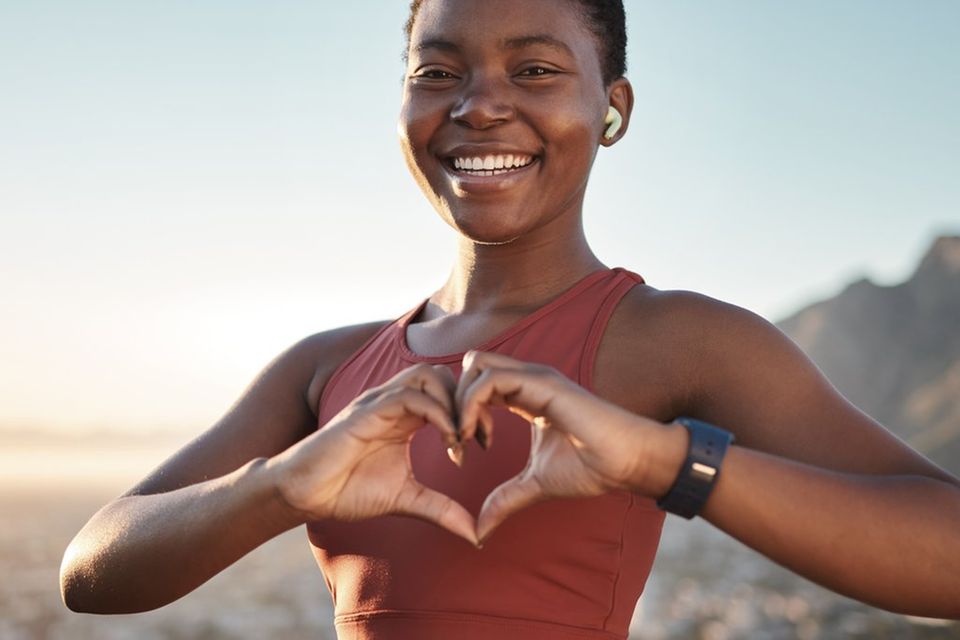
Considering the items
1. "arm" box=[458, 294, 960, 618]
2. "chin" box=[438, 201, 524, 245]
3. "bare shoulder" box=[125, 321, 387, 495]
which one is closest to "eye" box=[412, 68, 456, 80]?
"chin" box=[438, 201, 524, 245]

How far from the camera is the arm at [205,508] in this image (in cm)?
245

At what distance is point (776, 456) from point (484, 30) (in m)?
1.25

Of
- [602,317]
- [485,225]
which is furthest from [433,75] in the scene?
[602,317]

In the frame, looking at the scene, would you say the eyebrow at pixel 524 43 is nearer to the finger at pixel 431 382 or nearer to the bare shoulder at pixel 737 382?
the bare shoulder at pixel 737 382

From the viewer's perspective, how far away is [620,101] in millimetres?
3080

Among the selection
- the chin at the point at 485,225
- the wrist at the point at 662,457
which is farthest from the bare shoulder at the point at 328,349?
the wrist at the point at 662,457

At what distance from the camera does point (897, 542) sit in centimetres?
225

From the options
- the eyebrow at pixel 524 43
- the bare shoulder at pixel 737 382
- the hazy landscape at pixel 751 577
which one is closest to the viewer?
the bare shoulder at pixel 737 382

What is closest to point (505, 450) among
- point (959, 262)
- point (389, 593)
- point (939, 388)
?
point (389, 593)

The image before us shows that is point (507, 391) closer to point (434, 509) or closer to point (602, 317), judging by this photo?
point (434, 509)

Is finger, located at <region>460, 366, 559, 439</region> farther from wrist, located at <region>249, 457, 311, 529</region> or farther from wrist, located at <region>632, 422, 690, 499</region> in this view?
wrist, located at <region>249, 457, 311, 529</region>

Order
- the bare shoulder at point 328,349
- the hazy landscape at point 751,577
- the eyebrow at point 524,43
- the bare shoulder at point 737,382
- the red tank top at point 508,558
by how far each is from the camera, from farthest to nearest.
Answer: the hazy landscape at point 751,577, the bare shoulder at point 328,349, the eyebrow at point 524,43, the red tank top at point 508,558, the bare shoulder at point 737,382

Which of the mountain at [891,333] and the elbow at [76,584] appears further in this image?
the mountain at [891,333]

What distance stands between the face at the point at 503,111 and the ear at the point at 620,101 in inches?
3.9
